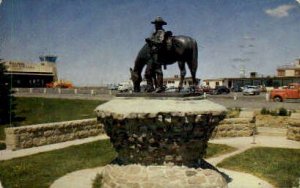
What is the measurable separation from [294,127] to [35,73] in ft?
160

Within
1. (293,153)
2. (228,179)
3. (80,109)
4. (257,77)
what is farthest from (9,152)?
(257,77)

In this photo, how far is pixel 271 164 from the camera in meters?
12.6

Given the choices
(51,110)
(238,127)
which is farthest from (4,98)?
(238,127)

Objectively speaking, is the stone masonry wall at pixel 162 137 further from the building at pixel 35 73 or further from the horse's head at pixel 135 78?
the building at pixel 35 73

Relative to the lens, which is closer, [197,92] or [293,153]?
[197,92]

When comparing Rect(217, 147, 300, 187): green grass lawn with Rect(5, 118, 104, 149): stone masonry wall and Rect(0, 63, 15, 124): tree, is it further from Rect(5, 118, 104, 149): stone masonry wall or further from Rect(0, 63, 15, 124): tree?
Rect(0, 63, 15, 124): tree

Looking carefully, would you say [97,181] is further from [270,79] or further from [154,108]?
[270,79]

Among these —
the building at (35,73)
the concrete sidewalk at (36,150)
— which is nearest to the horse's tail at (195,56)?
the concrete sidewalk at (36,150)

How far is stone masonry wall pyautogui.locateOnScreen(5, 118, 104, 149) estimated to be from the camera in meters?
15.1

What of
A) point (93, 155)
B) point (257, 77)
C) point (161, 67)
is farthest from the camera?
point (257, 77)

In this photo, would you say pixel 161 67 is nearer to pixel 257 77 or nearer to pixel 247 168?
pixel 247 168

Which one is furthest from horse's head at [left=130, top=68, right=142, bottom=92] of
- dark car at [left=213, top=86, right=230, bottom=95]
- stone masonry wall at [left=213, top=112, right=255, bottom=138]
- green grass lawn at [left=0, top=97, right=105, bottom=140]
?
dark car at [left=213, top=86, right=230, bottom=95]

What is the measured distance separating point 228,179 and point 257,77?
64.6 meters

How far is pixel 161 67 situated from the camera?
953cm
